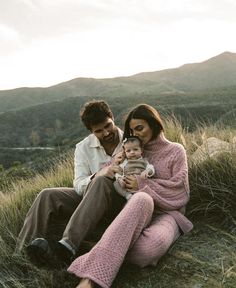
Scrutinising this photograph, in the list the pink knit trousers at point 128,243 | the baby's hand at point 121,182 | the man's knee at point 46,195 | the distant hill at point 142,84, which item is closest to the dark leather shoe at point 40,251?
the pink knit trousers at point 128,243

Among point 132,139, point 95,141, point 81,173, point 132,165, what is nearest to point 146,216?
point 132,165

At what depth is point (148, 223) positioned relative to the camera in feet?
11.2

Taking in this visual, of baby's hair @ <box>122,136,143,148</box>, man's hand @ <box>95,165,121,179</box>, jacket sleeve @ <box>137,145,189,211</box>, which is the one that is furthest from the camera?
baby's hair @ <box>122,136,143,148</box>

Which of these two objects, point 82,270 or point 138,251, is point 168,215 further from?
point 82,270

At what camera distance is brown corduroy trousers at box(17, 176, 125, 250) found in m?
3.35

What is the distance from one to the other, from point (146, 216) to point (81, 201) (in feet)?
1.86

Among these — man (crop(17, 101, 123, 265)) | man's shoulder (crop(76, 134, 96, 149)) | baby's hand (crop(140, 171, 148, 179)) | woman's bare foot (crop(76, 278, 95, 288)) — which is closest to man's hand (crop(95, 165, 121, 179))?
man (crop(17, 101, 123, 265))

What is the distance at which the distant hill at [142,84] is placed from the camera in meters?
141

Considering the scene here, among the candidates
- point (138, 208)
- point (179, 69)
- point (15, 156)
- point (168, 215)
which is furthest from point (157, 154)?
point (179, 69)

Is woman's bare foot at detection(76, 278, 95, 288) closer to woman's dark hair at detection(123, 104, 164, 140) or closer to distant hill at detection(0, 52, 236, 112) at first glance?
woman's dark hair at detection(123, 104, 164, 140)

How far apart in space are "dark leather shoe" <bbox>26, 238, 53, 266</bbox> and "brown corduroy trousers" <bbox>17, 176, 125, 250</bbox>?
179 mm

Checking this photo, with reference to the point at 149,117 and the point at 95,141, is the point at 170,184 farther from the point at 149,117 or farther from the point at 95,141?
the point at 95,141

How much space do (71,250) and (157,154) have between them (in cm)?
113

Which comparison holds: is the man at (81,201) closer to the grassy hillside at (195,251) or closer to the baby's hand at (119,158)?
the baby's hand at (119,158)
